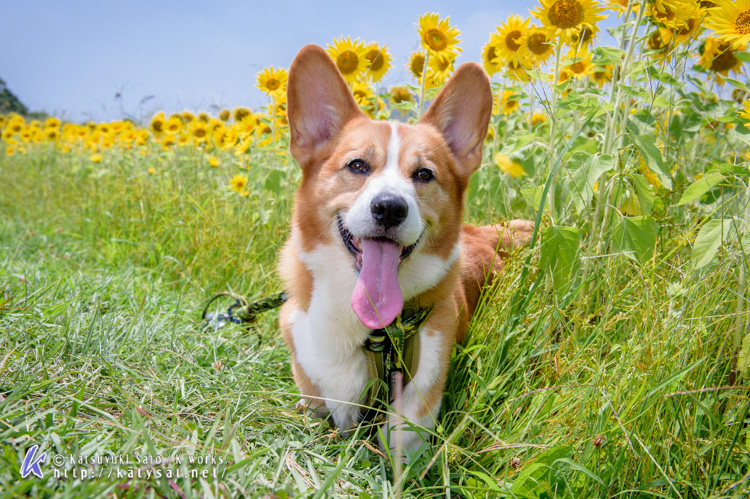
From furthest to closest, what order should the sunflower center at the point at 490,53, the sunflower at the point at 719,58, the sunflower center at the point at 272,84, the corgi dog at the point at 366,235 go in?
1. the sunflower center at the point at 272,84
2. the sunflower center at the point at 490,53
3. the sunflower at the point at 719,58
4. the corgi dog at the point at 366,235

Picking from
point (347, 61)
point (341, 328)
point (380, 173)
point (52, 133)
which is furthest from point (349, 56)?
point (52, 133)

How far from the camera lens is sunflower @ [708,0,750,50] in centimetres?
182

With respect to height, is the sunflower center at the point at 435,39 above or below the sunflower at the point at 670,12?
below

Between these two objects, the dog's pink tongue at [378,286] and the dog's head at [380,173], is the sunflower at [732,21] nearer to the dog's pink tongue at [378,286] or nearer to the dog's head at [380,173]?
the dog's head at [380,173]

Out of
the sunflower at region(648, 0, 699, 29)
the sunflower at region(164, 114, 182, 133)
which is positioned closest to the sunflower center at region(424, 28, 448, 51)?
the sunflower at region(648, 0, 699, 29)

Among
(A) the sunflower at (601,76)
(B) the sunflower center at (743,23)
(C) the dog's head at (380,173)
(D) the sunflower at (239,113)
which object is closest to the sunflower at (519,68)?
(A) the sunflower at (601,76)

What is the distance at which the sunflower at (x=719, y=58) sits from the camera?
2.97 meters

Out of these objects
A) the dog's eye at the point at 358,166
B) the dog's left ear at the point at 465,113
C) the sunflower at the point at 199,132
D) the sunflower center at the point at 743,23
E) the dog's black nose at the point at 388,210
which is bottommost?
the sunflower at the point at 199,132

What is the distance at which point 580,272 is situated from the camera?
2369 millimetres

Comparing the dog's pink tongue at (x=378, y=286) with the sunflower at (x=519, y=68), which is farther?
the sunflower at (x=519, y=68)

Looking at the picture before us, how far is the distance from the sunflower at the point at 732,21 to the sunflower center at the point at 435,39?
1474mm

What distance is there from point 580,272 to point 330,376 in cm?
131

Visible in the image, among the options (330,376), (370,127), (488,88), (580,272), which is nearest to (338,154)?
(370,127)

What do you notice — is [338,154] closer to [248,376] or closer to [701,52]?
[248,376]
